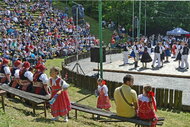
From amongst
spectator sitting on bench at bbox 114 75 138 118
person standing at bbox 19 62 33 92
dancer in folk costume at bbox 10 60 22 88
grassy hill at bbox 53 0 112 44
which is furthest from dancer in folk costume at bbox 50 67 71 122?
grassy hill at bbox 53 0 112 44

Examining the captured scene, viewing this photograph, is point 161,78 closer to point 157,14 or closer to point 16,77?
point 16,77

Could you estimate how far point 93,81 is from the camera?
45.0ft

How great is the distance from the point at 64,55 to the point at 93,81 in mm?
13964

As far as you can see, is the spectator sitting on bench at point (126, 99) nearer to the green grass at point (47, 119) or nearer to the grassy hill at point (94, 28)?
the green grass at point (47, 119)

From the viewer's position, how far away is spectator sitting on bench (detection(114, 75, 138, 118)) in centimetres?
632

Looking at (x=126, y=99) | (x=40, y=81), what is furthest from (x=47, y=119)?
(x=126, y=99)

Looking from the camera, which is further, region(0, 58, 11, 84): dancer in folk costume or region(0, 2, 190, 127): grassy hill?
region(0, 58, 11, 84): dancer in folk costume

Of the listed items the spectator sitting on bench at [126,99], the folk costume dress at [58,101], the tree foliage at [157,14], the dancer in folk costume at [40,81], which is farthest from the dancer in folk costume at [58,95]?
the tree foliage at [157,14]

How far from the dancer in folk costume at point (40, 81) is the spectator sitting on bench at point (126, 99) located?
291cm

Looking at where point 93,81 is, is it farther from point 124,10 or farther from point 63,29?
point 124,10

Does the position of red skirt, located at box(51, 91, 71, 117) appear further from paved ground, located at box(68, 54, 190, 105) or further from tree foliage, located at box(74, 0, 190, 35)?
tree foliage, located at box(74, 0, 190, 35)

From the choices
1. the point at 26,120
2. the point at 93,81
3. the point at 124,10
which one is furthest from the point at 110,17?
the point at 26,120

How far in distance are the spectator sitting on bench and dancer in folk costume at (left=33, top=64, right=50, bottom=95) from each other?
9.55 ft

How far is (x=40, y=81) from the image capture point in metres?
8.70
